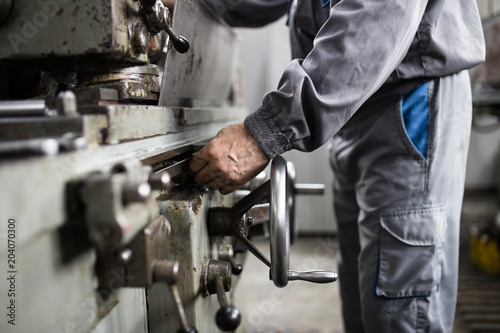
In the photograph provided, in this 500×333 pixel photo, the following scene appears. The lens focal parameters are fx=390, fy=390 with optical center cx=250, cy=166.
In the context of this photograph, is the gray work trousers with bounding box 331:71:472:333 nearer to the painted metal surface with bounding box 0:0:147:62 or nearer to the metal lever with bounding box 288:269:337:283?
the metal lever with bounding box 288:269:337:283

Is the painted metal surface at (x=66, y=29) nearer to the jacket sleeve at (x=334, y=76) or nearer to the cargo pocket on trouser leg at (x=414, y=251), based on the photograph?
the jacket sleeve at (x=334, y=76)

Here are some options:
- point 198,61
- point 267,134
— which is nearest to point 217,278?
point 267,134

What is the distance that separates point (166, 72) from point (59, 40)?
0.28 m

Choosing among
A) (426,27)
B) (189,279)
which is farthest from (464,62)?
(189,279)

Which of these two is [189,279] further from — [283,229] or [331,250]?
[331,250]

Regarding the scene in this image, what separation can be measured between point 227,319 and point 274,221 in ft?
0.64

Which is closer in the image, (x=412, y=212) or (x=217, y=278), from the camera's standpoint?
(x=217, y=278)

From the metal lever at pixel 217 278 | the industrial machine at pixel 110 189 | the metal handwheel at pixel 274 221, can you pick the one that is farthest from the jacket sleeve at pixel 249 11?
the metal lever at pixel 217 278

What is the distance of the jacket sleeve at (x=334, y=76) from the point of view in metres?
0.81

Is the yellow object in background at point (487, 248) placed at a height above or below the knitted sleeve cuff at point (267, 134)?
below

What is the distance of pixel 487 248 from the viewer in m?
2.58

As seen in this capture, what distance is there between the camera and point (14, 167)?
391 mm

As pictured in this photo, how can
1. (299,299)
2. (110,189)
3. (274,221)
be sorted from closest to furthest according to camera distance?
1. (110,189)
2. (274,221)
3. (299,299)

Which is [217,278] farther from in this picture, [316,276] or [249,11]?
[249,11]
